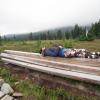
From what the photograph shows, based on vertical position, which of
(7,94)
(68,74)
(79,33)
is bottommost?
(7,94)

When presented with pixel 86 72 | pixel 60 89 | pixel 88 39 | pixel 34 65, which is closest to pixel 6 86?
pixel 34 65

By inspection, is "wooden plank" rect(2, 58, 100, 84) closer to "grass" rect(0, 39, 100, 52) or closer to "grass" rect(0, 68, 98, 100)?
"grass" rect(0, 68, 98, 100)

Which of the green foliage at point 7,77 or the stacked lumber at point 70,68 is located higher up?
the stacked lumber at point 70,68

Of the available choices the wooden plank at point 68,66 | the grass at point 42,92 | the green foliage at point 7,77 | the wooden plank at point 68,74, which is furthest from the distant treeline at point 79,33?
the grass at point 42,92

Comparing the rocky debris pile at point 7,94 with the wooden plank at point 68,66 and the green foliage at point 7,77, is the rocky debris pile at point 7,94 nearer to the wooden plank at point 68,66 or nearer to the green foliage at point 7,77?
the green foliage at point 7,77

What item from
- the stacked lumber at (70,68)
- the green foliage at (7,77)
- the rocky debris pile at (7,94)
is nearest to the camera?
the stacked lumber at (70,68)

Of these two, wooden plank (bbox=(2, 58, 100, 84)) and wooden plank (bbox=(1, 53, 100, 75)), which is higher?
wooden plank (bbox=(1, 53, 100, 75))

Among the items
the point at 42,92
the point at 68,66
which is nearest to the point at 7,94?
the point at 42,92

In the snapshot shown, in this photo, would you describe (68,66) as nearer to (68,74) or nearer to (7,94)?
(68,74)

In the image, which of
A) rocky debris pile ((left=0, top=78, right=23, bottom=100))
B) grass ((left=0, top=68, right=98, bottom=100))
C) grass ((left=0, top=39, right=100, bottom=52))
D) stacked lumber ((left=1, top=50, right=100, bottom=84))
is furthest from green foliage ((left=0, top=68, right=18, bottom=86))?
grass ((left=0, top=39, right=100, bottom=52))

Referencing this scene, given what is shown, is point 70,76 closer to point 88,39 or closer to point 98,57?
point 98,57

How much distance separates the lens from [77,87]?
12.0ft

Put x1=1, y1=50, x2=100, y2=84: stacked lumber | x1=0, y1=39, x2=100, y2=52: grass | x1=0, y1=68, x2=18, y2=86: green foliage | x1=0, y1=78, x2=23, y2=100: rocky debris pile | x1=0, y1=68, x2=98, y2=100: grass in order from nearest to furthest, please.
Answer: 1. x1=1, y1=50, x2=100, y2=84: stacked lumber
2. x1=0, y1=68, x2=98, y2=100: grass
3. x1=0, y1=78, x2=23, y2=100: rocky debris pile
4. x1=0, y1=68, x2=18, y2=86: green foliage
5. x1=0, y1=39, x2=100, y2=52: grass

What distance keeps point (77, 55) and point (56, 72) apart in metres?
1.30
